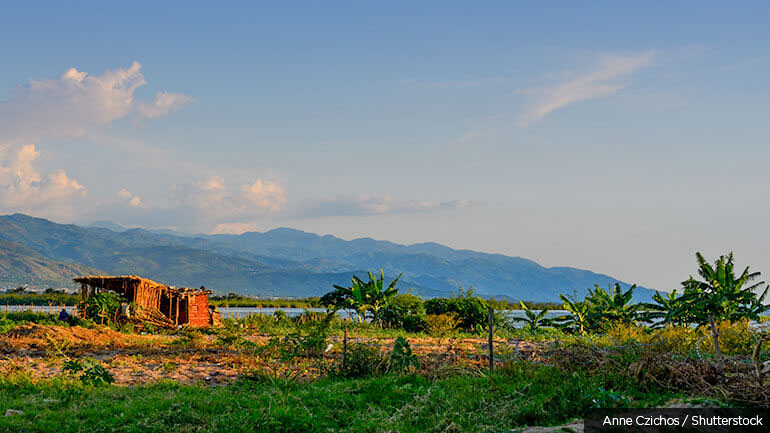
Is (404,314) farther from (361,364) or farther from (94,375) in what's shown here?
(94,375)

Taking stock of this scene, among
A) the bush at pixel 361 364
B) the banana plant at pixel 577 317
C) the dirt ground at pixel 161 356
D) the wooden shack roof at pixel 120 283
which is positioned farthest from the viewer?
the wooden shack roof at pixel 120 283

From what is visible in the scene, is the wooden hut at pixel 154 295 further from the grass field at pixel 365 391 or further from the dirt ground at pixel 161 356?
the grass field at pixel 365 391

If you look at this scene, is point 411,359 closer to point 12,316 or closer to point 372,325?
point 372,325

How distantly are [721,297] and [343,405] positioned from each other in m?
14.0

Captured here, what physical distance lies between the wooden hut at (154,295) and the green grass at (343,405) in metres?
15.9

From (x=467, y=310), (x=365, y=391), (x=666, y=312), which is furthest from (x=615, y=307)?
(x=365, y=391)

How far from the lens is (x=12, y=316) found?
28.0m

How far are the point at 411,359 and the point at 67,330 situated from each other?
1313 cm

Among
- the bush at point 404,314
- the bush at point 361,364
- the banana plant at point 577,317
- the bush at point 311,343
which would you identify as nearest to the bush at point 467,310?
the bush at point 404,314

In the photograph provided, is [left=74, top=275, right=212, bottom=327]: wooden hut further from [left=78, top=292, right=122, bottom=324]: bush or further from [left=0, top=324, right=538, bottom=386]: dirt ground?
[left=0, top=324, right=538, bottom=386]: dirt ground

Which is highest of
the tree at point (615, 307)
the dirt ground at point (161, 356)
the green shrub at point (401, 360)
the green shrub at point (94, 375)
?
the tree at point (615, 307)

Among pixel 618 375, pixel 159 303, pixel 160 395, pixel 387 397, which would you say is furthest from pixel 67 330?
pixel 618 375

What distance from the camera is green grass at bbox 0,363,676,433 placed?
742 centimetres

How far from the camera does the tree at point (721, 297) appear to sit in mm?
17266
